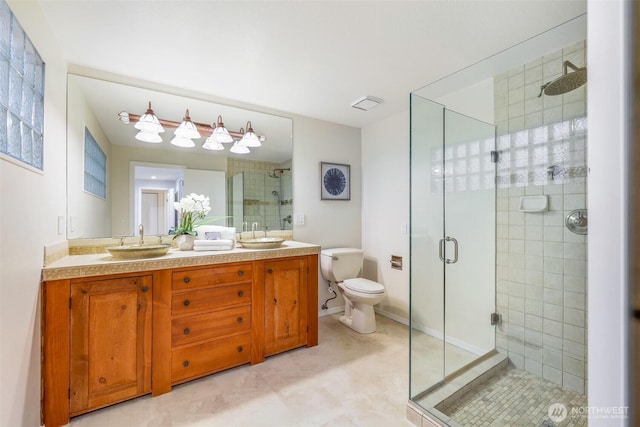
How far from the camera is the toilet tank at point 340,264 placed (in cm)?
278

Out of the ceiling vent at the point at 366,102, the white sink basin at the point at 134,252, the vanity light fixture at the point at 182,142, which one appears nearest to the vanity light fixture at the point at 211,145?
the vanity light fixture at the point at 182,142

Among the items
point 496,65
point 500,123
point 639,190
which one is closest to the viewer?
point 639,190

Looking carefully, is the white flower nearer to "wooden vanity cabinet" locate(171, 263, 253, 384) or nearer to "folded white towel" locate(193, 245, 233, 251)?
"folded white towel" locate(193, 245, 233, 251)

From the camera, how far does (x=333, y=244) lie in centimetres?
309

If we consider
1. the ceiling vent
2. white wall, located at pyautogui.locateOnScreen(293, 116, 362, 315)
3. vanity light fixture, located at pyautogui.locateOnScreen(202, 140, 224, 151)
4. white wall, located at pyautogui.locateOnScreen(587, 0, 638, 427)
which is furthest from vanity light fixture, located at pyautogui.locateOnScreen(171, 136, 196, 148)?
white wall, located at pyautogui.locateOnScreen(587, 0, 638, 427)

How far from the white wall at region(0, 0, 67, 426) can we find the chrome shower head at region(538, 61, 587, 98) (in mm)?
2770

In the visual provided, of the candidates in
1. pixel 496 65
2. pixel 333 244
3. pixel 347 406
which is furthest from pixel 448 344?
pixel 496 65

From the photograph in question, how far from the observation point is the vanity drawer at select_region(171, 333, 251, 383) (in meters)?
1.76

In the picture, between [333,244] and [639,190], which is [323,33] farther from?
[333,244]

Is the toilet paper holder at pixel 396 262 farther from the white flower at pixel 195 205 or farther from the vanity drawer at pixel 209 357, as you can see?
the white flower at pixel 195 205

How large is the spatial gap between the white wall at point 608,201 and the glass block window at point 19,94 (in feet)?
5.85

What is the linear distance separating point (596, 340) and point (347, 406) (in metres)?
1.44

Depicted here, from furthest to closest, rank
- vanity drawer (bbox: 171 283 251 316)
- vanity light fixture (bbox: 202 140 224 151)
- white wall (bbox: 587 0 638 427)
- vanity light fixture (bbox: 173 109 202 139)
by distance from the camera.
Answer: vanity light fixture (bbox: 202 140 224 151), vanity light fixture (bbox: 173 109 202 139), vanity drawer (bbox: 171 283 251 316), white wall (bbox: 587 0 638 427)

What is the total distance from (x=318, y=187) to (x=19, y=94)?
2.26 meters
